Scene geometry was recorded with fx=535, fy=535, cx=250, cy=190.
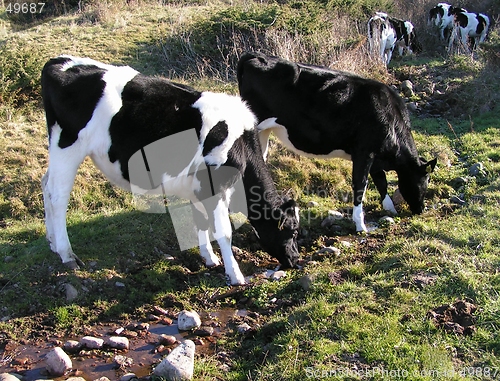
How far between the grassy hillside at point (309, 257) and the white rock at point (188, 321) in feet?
1.34

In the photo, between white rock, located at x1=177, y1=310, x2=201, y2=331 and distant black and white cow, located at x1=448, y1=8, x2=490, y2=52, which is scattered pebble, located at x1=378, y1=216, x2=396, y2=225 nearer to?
white rock, located at x1=177, y1=310, x2=201, y2=331

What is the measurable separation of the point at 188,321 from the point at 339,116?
12.7 feet

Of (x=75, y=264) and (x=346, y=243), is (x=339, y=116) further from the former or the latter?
(x=75, y=264)

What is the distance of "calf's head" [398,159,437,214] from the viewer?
316 inches

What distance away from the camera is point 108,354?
491 cm

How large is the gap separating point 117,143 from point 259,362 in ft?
9.79

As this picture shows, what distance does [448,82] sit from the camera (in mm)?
13031

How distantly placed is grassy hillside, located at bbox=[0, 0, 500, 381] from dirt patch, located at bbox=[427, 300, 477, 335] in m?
0.03

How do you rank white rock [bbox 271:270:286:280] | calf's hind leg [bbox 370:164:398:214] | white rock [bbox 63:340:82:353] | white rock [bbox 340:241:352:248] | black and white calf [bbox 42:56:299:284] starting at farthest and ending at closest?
calf's hind leg [bbox 370:164:398:214] → white rock [bbox 340:241:352:248] → white rock [bbox 271:270:286:280] → black and white calf [bbox 42:56:299:284] → white rock [bbox 63:340:82:353]

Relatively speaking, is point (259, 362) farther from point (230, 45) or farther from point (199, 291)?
point (230, 45)

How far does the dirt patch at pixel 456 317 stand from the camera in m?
4.58

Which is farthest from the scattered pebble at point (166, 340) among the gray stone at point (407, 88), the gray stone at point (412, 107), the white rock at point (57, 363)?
the gray stone at point (407, 88)

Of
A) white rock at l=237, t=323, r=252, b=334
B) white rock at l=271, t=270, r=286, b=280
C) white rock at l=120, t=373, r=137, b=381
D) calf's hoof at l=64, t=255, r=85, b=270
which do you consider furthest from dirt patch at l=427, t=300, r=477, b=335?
calf's hoof at l=64, t=255, r=85, b=270

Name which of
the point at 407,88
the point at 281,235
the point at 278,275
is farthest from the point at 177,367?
the point at 407,88
